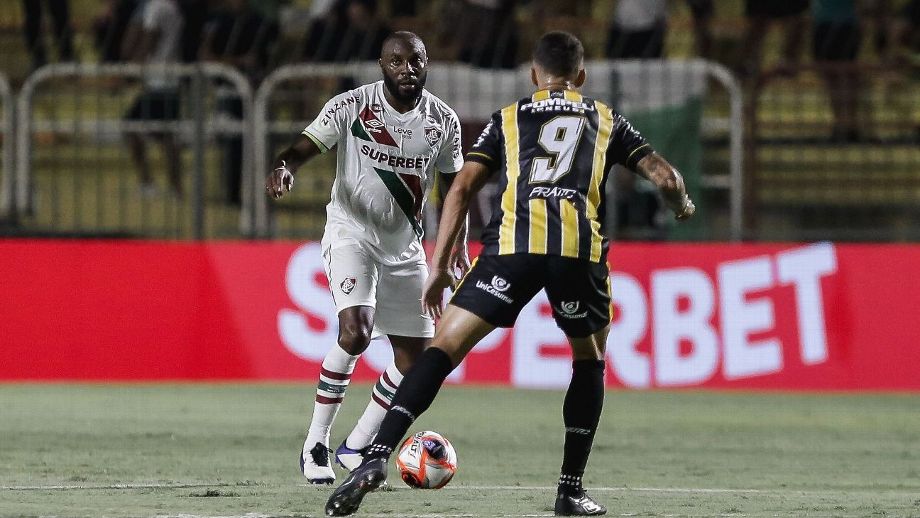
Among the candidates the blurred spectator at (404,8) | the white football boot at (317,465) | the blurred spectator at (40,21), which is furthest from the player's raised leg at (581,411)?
the blurred spectator at (40,21)

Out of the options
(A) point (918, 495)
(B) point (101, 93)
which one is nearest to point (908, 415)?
(A) point (918, 495)

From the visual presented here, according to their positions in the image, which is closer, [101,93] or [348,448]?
[348,448]

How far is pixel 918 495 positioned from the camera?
24.0 feet

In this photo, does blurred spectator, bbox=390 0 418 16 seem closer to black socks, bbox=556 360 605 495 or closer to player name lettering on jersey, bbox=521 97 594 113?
player name lettering on jersey, bbox=521 97 594 113

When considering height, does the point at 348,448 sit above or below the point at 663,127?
below

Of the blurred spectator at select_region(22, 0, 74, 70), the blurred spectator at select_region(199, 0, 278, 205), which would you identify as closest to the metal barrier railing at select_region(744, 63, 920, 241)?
the blurred spectator at select_region(199, 0, 278, 205)

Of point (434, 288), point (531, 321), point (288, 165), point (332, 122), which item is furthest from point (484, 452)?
point (531, 321)

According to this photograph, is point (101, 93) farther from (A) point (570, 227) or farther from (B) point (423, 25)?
(A) point (570, 227)

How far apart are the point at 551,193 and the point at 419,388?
0.91 m

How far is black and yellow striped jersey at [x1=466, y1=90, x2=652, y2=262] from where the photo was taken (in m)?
6.33

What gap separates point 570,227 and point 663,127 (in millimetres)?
7738

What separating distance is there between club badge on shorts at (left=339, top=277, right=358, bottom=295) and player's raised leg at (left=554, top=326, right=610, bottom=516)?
1.53 m

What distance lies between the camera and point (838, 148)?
14.9 m

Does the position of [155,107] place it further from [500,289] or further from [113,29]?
[500,289]
